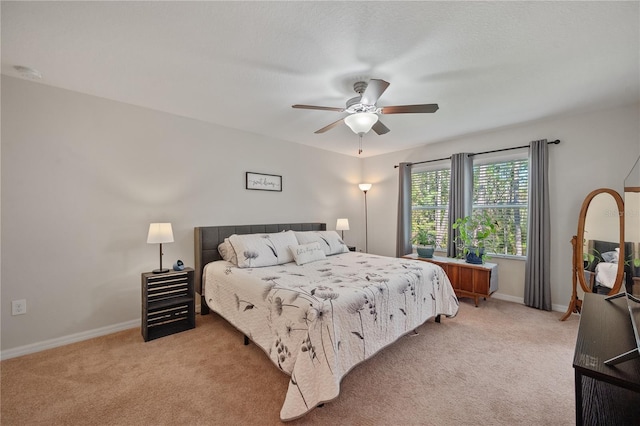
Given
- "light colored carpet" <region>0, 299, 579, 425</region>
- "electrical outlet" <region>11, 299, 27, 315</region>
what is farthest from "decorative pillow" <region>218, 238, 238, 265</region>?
"electrical outlet" <region>11, 299, 27, 315</region>

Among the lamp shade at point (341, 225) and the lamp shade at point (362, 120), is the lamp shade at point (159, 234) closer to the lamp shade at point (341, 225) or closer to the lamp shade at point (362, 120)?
the lamp shade at point (362, 120)

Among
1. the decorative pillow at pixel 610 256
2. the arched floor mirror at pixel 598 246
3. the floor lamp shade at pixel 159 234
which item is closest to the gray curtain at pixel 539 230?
the arched floor mirror at pixel 598 246

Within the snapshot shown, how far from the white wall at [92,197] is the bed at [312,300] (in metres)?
0.59

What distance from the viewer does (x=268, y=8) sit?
1.58 metres

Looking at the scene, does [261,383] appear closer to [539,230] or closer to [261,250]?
[261,250]

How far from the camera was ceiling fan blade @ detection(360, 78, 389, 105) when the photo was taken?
1.92 metres

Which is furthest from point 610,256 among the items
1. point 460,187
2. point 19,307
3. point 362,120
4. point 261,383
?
point 19,307

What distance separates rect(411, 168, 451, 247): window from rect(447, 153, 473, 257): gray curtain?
231 mm

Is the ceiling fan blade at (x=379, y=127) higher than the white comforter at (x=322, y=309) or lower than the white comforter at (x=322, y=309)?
higher

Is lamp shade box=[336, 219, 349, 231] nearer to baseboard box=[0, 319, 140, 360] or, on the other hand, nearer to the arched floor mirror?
the arched floor mirror

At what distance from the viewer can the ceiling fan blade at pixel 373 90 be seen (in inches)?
75.7

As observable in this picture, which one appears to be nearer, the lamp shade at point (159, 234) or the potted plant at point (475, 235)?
the lamp shade at point (159, 234)

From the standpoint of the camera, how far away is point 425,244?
4352 millimetres

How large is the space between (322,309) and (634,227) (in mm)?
1765
